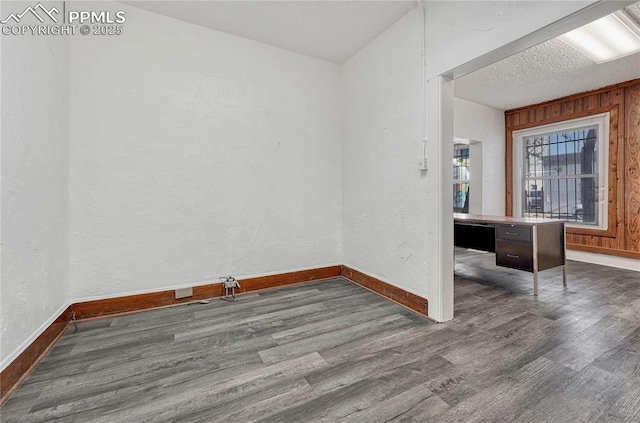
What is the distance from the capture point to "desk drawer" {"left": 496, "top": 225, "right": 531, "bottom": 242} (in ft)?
8.77

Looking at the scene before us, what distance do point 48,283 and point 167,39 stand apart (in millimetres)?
2093

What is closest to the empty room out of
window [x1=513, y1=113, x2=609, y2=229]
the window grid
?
window [x1=513, y1=113, x2=609, y2=229]

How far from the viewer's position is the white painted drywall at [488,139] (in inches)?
183

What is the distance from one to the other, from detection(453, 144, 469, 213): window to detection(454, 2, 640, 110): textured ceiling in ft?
4.32

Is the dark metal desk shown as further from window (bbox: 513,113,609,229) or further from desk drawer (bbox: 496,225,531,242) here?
window (bbox: 513,113,609,229)

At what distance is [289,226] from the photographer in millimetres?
3002

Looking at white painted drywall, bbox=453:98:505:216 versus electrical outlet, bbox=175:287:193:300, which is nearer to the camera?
electrical outlet, bbox=175:287:193:300

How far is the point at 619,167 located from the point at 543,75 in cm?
175

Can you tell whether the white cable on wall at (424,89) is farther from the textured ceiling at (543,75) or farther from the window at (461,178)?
the window at (461,178)

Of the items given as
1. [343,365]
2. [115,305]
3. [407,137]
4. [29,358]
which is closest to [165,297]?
[115,305]

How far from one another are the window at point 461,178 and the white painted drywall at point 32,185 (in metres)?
5.87

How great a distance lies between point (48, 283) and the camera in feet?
5.86

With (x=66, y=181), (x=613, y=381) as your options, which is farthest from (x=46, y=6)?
(x=613, y=381)

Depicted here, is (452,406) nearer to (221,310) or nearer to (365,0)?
(221,310)
